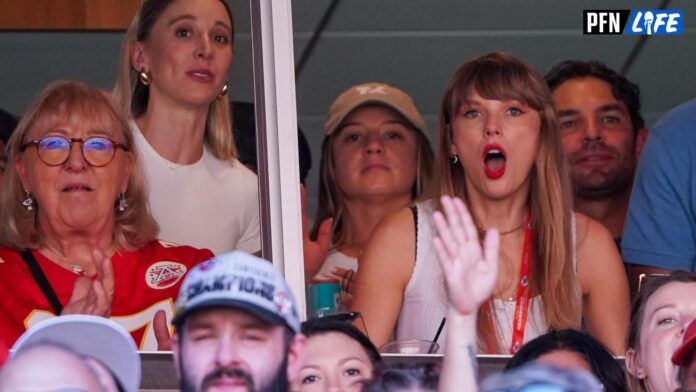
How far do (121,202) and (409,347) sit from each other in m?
1.11

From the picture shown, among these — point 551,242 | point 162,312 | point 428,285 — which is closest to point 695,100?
point 551,242

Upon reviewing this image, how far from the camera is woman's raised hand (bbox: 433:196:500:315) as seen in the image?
3.53m

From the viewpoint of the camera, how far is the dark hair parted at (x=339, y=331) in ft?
14.3

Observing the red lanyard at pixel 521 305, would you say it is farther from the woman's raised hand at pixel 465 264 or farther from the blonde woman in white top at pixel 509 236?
the woman's raised hand at pixel 465 264

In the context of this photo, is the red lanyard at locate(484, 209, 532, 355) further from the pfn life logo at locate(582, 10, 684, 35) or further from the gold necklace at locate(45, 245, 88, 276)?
the gold necklace at locate(45, 245, 88, 276)

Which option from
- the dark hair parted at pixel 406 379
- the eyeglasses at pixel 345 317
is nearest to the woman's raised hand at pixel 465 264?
the dark hair parted at pixel 406 379

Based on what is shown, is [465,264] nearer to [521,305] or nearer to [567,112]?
[521,305]

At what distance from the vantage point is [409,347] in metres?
4.96

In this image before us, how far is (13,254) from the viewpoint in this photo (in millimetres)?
5129

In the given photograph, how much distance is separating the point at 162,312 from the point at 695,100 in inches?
77.2

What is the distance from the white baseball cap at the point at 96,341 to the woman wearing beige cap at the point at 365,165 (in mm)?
1929

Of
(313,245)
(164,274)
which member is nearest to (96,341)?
(164,274)

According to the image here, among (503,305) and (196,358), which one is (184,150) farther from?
(196,358)

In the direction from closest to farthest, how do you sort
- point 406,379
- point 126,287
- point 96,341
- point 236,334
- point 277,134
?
point 236,334, point 96,341, point 406,379, point 126,287, point 277,134
